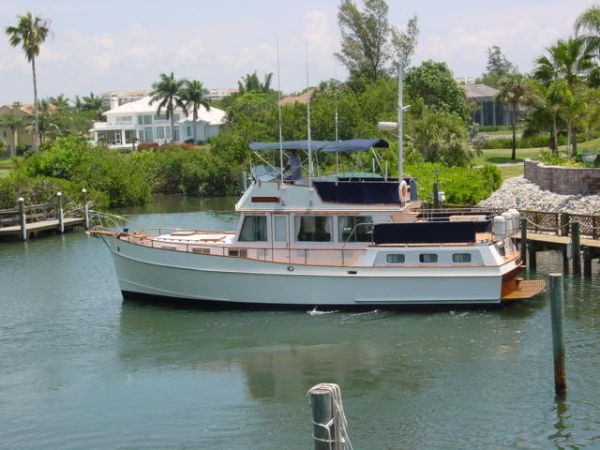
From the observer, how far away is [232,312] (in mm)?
28141

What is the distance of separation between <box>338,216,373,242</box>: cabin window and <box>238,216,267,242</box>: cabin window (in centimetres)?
232

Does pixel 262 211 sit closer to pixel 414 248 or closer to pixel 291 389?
pixel 414 248

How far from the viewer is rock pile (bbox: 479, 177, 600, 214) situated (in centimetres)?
3834

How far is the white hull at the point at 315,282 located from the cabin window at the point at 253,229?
3.16 ft

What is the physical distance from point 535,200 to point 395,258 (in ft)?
52.8

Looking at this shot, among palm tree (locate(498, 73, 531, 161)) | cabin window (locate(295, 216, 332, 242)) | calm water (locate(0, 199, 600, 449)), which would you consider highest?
palm tree (locate(498, 73, 531, 161))

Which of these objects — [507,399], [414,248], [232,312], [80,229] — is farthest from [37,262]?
[507,399]

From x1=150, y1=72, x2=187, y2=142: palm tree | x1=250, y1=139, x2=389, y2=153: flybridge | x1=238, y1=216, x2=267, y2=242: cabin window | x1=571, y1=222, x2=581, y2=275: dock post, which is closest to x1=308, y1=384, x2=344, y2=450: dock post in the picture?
x1=250, y1=139, x2=389, y2=153: flybridge

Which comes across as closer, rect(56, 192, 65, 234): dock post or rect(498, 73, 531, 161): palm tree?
rect(56, 192, 65, 234): dock post

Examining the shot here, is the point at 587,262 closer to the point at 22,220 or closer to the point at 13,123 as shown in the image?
the point at 22,220

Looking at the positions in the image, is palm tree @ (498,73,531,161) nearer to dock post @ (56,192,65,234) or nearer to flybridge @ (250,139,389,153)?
dock post @ (56,192,65,234)

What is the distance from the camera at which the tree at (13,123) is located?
11181 centimetres

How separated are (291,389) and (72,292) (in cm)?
1372

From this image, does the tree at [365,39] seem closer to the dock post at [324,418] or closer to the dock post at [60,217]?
the dock post at [60,217]
